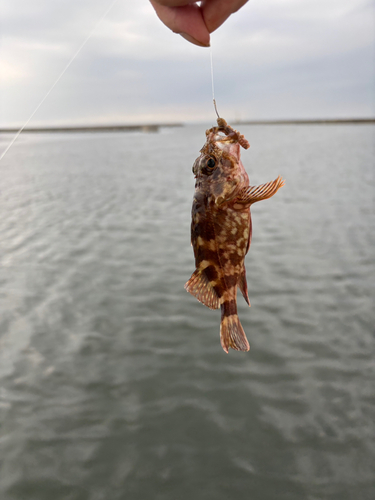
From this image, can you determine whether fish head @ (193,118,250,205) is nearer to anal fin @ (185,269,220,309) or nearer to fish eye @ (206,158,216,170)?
fish eye @ (206,158,216,170)

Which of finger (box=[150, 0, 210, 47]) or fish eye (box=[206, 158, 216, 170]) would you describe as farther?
fish eye (box=[206, 158, 216, 170])

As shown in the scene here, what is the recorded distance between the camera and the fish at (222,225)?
319 cm

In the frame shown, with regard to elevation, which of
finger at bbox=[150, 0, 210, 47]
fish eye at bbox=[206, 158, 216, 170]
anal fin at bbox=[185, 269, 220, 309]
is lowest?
anal fin at bbox=[185, 269, 220, 309]

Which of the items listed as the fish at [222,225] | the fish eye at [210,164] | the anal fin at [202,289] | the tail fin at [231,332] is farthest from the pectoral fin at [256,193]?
the tail fin at [231,332]

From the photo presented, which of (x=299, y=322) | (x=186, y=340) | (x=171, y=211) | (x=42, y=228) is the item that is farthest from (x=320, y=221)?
(x=42, y=228)

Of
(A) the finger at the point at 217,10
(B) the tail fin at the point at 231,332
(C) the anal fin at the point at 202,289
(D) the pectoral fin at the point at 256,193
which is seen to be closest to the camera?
(A) the finger at the point at 217,10

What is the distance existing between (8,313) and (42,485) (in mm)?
4766

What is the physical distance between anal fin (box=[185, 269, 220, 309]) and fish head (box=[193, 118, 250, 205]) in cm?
65

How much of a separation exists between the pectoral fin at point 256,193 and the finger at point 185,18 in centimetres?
110

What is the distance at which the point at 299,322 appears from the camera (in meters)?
8.05

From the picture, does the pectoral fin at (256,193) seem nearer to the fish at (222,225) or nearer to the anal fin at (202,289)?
the fish at (222,225)

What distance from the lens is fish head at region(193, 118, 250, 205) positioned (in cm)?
321

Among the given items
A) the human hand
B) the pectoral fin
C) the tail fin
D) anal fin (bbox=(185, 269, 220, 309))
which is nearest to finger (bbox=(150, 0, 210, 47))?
the human hand

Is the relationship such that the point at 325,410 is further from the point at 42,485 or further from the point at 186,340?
the point at 42,485
